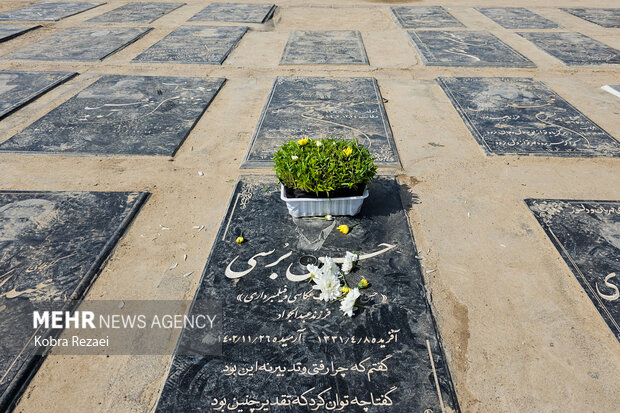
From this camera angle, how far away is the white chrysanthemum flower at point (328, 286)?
2891mm

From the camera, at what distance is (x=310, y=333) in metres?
2.71

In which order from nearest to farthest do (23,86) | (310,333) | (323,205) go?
(310,333)
(323,205)
(23,86)

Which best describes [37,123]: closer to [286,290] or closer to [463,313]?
[286,290]

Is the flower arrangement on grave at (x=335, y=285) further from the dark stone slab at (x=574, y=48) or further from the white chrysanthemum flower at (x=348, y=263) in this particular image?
the dark stone slab at (x=574, y=48)

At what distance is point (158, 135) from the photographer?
5.16 metres

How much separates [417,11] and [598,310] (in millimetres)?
10401

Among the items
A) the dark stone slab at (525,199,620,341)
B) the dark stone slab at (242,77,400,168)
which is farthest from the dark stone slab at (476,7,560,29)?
the dark stone slab at (525,199,620,341)

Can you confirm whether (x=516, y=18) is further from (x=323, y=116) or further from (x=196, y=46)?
(x=196, y=46)

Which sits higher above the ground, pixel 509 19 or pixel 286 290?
pixel 509 19

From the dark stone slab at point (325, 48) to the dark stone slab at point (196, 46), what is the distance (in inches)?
49.8

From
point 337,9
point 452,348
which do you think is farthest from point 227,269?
point 337,9

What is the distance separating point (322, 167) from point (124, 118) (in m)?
3.56

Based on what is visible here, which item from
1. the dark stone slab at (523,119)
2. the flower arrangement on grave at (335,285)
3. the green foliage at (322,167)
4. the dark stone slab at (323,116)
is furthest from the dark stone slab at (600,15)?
the flower arrangement on grave at (335,285)

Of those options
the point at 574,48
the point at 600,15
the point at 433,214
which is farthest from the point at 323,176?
the point at 600,15
